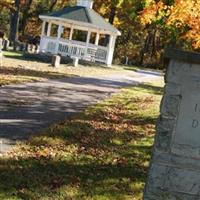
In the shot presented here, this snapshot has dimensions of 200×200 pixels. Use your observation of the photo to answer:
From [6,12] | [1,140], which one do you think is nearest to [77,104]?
[1,140]

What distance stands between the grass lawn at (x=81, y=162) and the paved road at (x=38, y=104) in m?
0.38

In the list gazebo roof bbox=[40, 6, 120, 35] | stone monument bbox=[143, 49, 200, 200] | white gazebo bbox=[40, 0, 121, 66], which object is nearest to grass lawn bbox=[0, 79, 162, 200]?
stone monument bbox=[143, 49, 200, 200]

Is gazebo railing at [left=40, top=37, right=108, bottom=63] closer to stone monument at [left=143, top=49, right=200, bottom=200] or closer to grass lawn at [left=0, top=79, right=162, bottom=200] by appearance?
grass lawn at [left=0, top=79, right=162, bottom=200]

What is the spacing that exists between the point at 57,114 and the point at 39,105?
1.17m

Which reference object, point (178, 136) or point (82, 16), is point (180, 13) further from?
point (82, 16)

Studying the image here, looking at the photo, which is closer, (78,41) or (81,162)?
(81,162)

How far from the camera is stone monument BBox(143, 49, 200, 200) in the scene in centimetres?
578

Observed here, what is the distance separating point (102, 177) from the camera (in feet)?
25.6

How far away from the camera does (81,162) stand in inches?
332

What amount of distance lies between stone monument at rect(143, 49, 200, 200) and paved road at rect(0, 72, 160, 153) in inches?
125

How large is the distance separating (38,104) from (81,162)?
5651mm

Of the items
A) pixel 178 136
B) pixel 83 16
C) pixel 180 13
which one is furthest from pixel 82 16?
pixel 178 136

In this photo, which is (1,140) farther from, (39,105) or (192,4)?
(192,4)

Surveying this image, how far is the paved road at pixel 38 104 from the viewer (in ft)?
33.2
